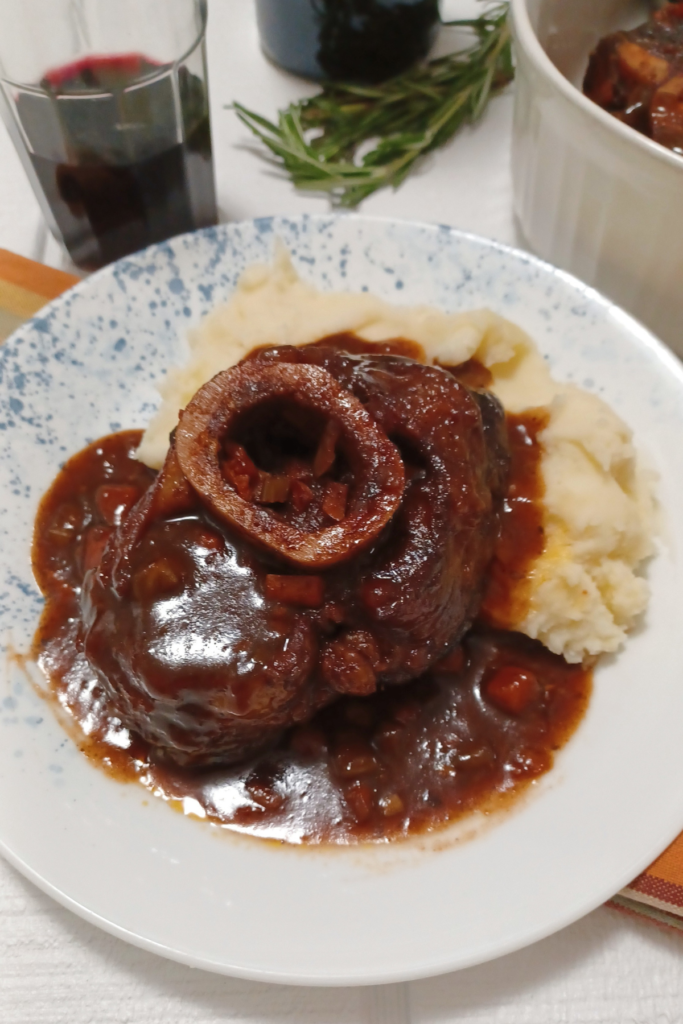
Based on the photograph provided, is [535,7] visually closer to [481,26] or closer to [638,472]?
[481,26]

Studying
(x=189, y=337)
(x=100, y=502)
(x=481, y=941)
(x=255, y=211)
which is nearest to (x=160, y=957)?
(x=481, y=941)

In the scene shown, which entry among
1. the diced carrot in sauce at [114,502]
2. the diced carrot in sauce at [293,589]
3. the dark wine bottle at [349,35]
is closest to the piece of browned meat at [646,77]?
the dark wine bottle at [349,35]

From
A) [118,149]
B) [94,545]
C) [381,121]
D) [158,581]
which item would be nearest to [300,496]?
[158,581]

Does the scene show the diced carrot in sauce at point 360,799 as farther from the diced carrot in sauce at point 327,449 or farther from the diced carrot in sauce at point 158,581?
the diced carrot in sauce at point 327,449

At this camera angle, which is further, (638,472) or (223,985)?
(638,472)

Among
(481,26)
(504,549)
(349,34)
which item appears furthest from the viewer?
(481,26)

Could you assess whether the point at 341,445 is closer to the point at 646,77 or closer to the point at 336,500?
the point at 336,500
